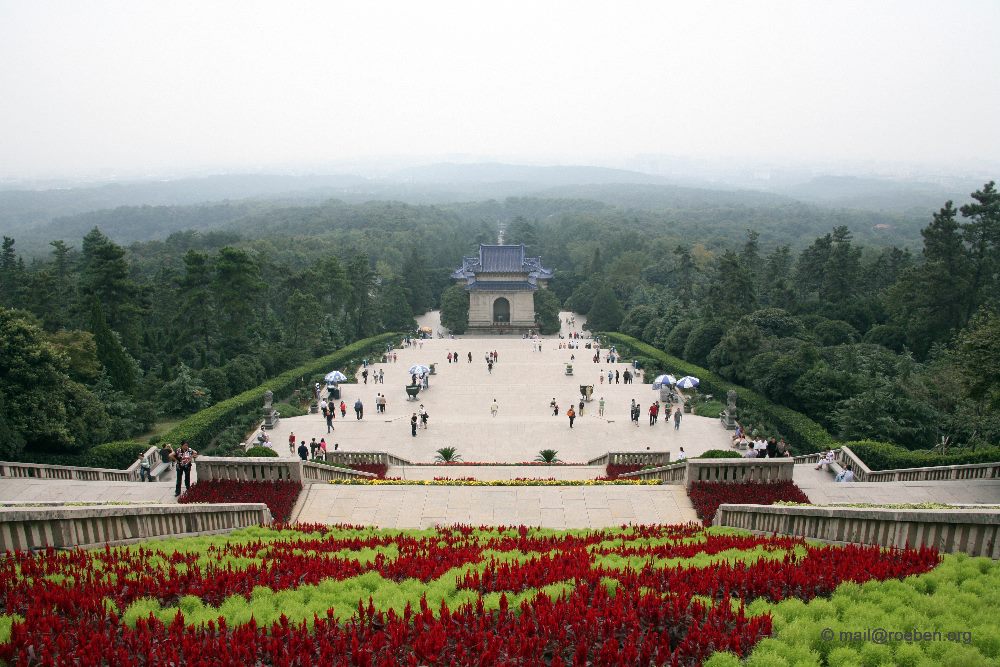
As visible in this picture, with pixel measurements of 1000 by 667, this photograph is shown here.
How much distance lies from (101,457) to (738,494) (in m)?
18.3

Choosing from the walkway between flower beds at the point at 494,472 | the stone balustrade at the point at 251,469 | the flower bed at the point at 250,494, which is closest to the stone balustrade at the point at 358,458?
the walkway between flower beds at the point at 494,472

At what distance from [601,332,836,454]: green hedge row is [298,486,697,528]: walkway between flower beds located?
37.8 feet

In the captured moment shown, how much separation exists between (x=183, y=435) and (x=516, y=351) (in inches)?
1160

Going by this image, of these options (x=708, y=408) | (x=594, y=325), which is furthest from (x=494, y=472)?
(x=594, y=325)

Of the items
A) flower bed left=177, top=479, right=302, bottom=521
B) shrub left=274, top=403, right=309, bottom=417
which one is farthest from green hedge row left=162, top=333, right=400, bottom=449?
flower bed left=177, top=479, right=302, bottom=521

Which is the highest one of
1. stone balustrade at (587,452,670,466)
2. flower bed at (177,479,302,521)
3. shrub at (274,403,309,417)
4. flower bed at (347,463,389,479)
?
flower bed at (177,479,302,521)

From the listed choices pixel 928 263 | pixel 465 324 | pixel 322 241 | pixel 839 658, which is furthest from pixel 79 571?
pixel 322 241

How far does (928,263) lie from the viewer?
40.1 meters

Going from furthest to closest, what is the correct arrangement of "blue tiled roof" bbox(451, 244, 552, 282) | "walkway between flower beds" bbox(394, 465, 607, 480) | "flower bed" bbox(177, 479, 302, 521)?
"blue tiled roof" bbox(451, 244, 552, 282) < "walkway between flower beds" bbox(394, 465, 607, 480) < "flower bed" bbox(177, 479, 302, 521)

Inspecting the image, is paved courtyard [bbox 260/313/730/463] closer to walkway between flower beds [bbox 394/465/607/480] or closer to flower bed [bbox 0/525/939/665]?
walkway between flower beds [bbox 394/465/607/480]

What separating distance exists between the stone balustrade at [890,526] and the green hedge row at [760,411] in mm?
13689

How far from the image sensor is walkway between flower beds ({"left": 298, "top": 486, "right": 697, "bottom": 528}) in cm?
1363

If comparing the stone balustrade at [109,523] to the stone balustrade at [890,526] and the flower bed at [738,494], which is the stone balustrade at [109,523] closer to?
the flower bed at [738,494]

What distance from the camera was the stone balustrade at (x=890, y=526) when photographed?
738cm
